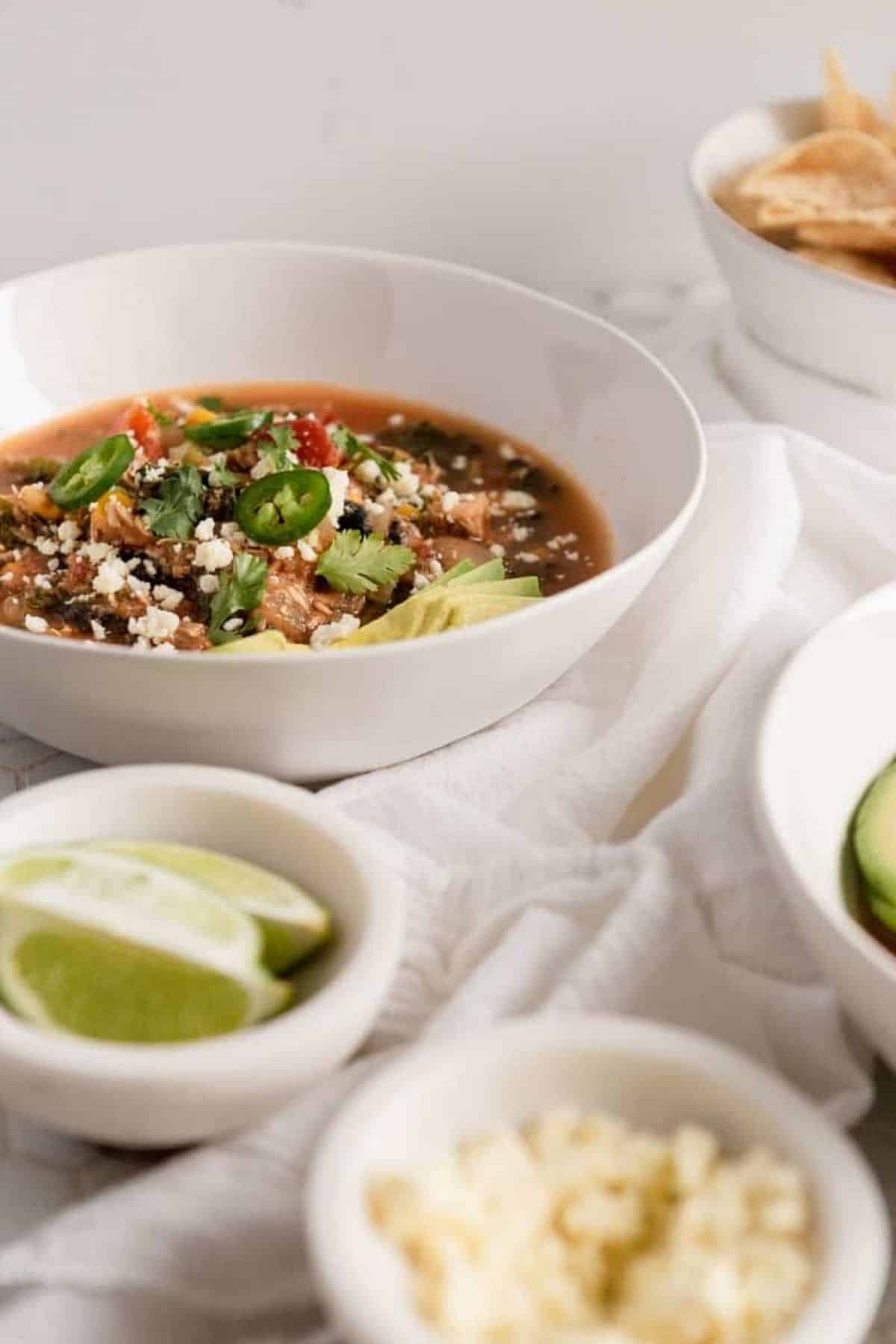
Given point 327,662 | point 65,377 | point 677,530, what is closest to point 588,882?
point 327,662

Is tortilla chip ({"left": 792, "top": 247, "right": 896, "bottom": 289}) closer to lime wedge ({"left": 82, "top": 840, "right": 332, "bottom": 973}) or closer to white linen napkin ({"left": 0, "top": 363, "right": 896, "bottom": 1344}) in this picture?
white linen napkin ({"left": 0, "top": 363, "right": 896, "bottom": 1344})

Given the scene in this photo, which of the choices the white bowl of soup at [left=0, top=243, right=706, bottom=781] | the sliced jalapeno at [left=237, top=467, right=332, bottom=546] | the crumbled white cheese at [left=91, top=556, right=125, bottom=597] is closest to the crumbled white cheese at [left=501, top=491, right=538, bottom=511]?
the white bowl of soup at [left=0, top=243, right=706, bottom=781]

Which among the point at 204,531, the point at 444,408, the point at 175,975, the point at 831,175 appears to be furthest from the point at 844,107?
the point at 175,975

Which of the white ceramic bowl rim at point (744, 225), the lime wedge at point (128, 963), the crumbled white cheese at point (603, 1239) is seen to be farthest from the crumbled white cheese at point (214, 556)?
the white ceramic bowl rim at point (744, 225)

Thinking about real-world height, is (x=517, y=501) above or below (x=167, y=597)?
below

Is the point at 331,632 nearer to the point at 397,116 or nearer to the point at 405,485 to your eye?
the point at 405,485
